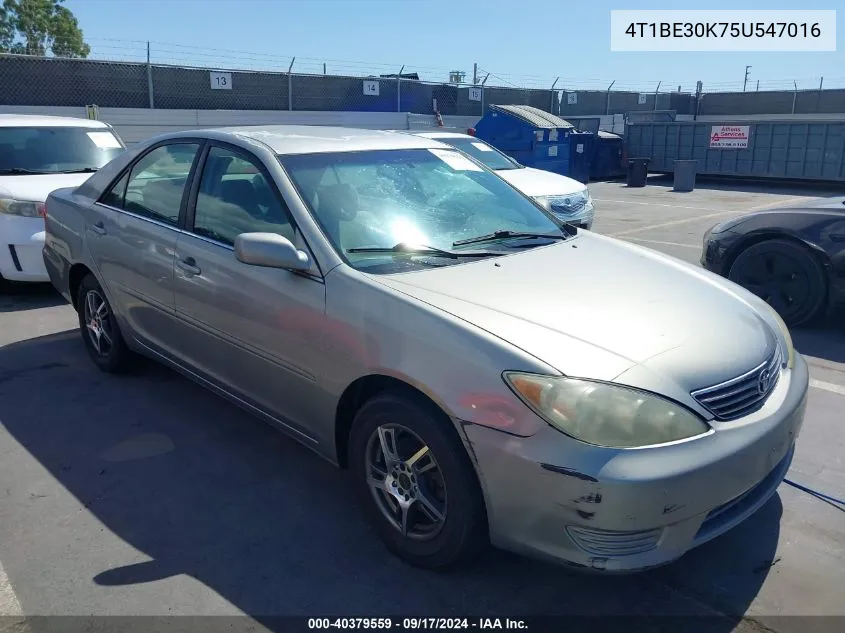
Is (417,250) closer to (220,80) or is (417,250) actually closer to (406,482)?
(406,482)

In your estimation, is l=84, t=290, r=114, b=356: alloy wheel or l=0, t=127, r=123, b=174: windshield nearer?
l=84, t=290, r=114, b=356: alloy wheel

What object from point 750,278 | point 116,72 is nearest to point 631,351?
point 750,278

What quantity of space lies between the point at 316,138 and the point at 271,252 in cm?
109

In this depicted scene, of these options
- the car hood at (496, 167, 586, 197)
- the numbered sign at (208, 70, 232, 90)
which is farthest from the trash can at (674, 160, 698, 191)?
the numbered sign at (208, 70, 232, 90)

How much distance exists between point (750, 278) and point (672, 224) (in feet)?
20.6

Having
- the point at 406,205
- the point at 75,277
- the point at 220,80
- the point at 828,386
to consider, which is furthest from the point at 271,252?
the point at 220,80

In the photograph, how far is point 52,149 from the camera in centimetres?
738

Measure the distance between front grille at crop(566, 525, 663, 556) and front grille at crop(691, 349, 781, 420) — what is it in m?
0.46

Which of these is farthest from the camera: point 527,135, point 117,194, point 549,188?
point 527,135

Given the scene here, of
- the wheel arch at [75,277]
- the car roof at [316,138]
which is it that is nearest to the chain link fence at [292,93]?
the wheel arch at [75,277]

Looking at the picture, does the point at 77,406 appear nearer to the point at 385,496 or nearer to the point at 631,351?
the point at 385,496

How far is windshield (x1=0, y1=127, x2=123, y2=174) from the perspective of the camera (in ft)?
23.4

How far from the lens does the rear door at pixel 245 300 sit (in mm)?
2998

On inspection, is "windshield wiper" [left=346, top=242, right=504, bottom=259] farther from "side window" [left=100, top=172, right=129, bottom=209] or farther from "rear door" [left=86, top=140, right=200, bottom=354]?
"side window" [left=100, top=172, right=129, bottom=209]
